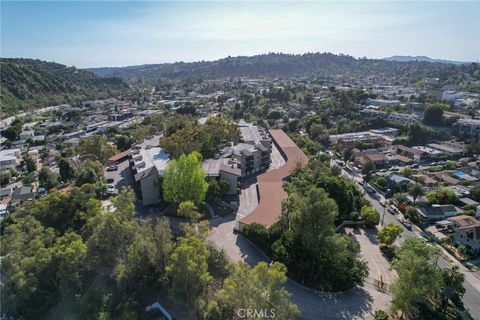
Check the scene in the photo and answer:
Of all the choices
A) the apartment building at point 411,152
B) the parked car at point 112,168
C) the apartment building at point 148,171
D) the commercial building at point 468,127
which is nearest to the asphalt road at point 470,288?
the apartment building at point 411,152

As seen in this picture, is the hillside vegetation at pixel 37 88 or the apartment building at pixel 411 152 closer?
the apartment building at pixel 411 152

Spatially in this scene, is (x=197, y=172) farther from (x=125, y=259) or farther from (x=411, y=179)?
(x=411, y=179)

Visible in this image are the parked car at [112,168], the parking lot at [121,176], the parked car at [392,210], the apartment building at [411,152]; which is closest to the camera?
the parked car at [392,210]

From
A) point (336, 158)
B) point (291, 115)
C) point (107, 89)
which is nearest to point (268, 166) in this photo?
point (336, 158)

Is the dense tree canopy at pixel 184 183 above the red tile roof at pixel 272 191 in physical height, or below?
above

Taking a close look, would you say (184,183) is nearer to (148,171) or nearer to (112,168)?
(148,171)

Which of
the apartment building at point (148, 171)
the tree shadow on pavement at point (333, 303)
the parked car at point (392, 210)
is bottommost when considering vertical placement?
the parked car at point (392, 210)

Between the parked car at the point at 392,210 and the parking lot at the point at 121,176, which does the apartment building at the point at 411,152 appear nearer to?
the parked car at the point at 392,210
